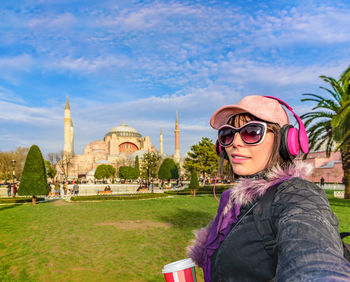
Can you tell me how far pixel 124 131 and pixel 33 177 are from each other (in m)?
78.3

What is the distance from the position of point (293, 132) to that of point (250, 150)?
0.23 meters

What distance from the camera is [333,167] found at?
125ft

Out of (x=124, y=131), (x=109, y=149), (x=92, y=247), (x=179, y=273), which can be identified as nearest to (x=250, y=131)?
(x=179, y=273)

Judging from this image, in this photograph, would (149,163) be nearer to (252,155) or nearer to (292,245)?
(252,155)

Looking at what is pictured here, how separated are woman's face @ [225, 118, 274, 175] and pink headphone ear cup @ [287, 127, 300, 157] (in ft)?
0.29

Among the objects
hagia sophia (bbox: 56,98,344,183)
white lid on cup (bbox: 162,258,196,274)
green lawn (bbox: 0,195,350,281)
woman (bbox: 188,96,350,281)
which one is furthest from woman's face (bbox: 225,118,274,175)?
hagia sophia (bbox: 56,98,344,183)

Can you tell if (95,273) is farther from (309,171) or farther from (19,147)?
(19,147)

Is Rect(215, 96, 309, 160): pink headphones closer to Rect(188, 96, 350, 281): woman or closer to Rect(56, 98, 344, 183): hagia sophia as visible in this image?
Rect(188, 96, 350, 281): woman

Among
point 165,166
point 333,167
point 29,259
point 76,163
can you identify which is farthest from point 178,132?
point 29,259

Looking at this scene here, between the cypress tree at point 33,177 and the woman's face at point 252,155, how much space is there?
1794 cm

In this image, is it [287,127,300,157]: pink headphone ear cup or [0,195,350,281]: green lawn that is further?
[0,195,350,281]: green lawn

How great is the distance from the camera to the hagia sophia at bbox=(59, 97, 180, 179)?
59.8 metres

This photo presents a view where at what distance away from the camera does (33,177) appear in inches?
660

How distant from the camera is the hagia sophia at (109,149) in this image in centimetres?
5983
